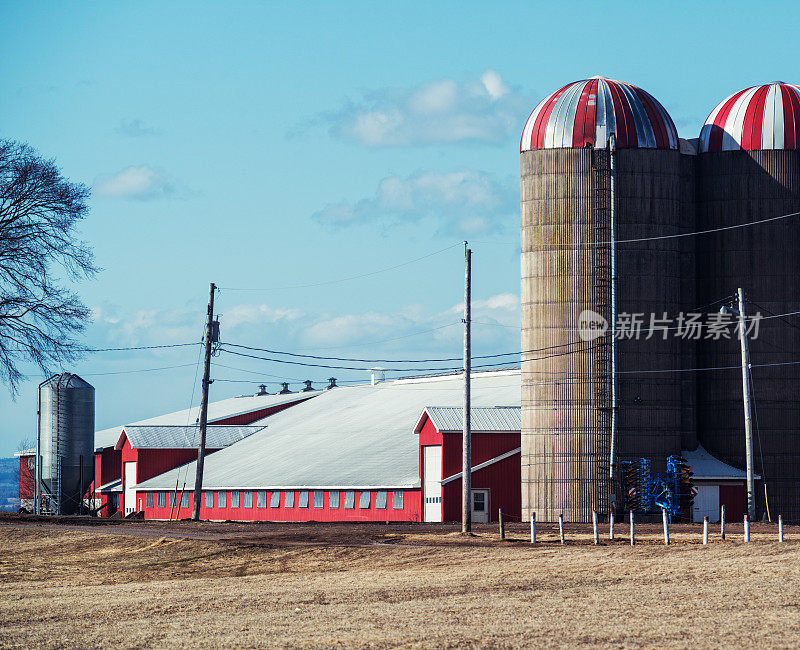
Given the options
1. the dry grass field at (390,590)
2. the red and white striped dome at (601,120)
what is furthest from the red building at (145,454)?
the dry grass field at (390,590)

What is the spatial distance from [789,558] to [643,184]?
25837 millimetres

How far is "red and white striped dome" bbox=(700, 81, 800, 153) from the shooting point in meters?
56.4

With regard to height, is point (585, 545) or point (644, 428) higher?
point (644, 428)

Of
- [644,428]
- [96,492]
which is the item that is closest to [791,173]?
[644,428]

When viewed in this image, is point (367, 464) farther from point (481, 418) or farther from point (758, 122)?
point (758, 122)

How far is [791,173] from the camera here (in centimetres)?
5600

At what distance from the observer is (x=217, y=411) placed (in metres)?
101

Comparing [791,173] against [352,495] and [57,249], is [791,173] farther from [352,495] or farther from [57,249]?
[57,249]

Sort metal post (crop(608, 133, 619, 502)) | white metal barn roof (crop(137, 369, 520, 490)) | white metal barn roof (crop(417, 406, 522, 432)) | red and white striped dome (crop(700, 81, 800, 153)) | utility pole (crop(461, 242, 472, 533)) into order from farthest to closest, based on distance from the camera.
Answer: white metal barn roof (crop(137, 369, 520, 490))
white metal barn roof (crop(417, 406, 522, 432))
red and white striped dome (crop(700, 81, 800, 153))
metal post (crop(608, 133, 619, 502))
utility pole (crop(461, 242, 472, 533))

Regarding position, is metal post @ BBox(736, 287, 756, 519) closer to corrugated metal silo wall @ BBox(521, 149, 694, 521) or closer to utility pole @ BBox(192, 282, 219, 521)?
corrugated metal silo wall @ BBox(521, 149, 694, 521)

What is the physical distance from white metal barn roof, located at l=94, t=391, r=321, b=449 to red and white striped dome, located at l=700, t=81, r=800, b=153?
41.0 meters

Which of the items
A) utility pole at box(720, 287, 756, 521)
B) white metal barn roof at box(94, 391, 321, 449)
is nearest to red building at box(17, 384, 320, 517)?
white metal barn roof at box(94, 391, 321, 449)

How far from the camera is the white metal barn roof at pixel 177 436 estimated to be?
77625 mm

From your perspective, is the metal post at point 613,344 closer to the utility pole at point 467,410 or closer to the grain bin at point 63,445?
the utility pole at point 467,410
